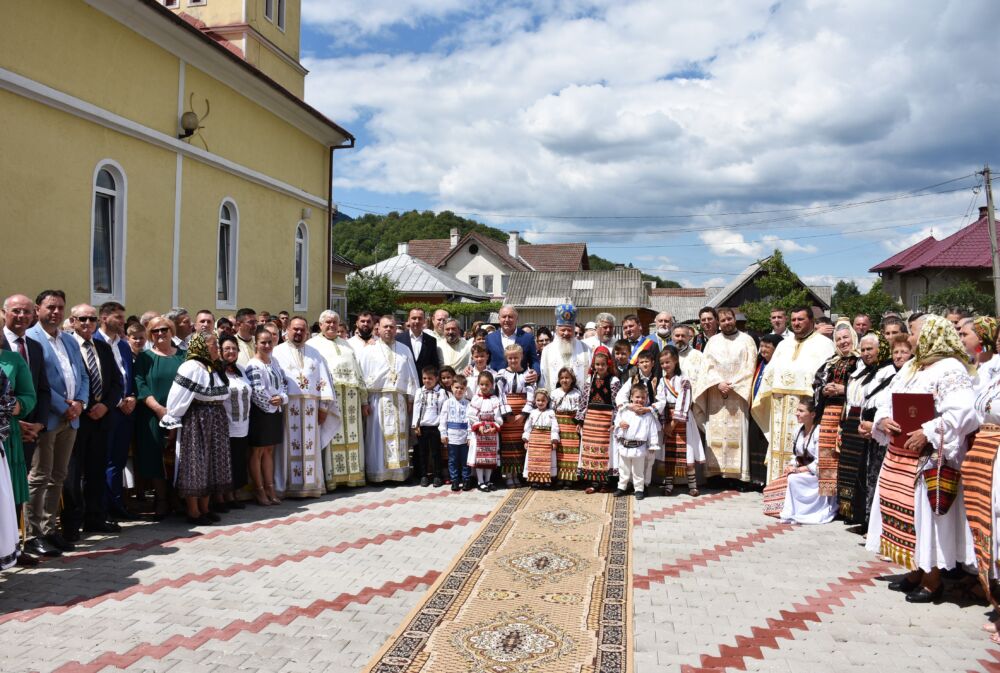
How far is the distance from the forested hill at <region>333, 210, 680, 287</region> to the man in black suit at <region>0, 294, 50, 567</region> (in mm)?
57630

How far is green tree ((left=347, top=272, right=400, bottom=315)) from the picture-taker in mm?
34031

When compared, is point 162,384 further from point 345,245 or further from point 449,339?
point 345,245

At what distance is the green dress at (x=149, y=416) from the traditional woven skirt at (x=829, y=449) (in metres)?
6.23

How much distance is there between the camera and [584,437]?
8.58 metres

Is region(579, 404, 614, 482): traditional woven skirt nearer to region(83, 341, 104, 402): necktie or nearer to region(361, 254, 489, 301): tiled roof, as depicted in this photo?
region(83, 341, 104, 402): necktie

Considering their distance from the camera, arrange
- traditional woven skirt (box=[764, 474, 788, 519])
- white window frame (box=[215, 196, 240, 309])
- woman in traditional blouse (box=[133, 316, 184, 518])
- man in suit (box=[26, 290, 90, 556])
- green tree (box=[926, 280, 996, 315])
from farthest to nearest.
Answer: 1. green tree (box=[926, 280, 996, 315])
2. white window frame (box=[215, 196, 240, 309])
3. traditional woven skirt (box=[764, 474, 788, 519])
4. woman in traditional blouse (box=[133, 316, 184, 518])
5. man in suit (box=[26, 290, 90, 556])

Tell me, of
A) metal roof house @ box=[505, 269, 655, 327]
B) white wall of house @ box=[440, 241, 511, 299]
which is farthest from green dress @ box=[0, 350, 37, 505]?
white wall of house @ box=[440, 241, 511, 299]

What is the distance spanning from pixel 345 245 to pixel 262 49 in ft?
161

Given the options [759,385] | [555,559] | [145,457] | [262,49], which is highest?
[262,49]

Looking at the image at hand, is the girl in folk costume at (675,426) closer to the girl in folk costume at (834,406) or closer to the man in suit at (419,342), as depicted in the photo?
the girl in folk costume at (834,406)

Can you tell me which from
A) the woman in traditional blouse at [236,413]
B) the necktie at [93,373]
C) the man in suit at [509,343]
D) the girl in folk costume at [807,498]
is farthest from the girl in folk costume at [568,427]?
the necktie at [93,373]

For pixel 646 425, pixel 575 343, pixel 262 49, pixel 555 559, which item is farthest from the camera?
pixel 262 49

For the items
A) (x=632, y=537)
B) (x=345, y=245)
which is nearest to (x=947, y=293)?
(x=632, y=537)

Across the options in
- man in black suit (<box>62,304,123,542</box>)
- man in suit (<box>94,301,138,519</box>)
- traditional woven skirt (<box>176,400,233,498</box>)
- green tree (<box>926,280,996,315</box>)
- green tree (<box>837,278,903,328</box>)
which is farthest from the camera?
green tree (<box>837,278,903,328</box>)
